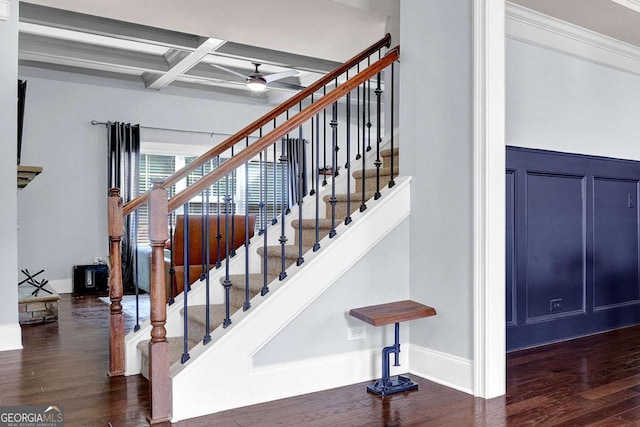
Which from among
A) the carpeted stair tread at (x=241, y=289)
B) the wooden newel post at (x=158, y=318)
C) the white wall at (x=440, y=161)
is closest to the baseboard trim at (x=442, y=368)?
the white wall at (x=440, y=161)

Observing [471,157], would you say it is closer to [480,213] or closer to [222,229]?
[480,213]

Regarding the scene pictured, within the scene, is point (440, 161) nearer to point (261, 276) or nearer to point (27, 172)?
point (261, 276)

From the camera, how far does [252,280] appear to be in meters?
3.28

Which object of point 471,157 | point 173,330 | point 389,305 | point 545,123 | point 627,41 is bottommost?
point 173,330

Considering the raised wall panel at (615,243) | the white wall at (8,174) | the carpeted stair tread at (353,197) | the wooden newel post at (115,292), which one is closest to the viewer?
the wooden newel post at (115,292)

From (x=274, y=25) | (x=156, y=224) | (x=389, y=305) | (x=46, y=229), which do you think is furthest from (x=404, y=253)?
(x=46, y=229)

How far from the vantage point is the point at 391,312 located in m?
2.74

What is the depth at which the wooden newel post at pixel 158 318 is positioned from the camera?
2.32 metres

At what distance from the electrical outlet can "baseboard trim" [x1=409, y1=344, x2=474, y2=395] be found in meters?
0.36

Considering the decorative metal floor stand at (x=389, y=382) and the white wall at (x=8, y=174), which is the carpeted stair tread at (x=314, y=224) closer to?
the decorative metal floor stand at (x=389, y=382)

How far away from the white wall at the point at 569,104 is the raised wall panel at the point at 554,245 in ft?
0.98

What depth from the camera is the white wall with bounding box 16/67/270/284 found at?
6629 mm

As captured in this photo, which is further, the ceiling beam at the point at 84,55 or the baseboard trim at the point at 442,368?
the ceiling beam at the point at 84,55

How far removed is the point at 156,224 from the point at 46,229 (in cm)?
525
